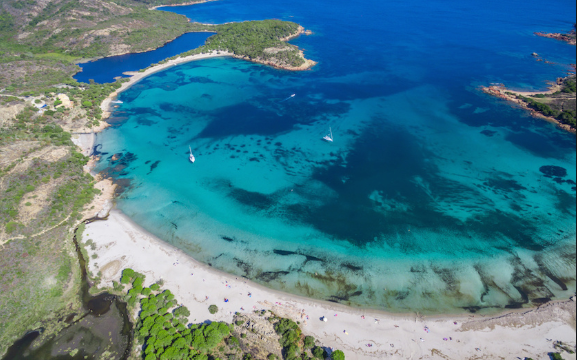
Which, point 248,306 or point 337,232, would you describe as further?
point 337,232

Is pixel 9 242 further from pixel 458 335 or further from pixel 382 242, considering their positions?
pixel 458 335

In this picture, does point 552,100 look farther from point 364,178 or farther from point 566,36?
point 566,36

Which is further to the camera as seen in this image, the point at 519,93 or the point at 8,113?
the point at 519,93

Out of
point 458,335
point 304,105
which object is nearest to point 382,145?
point 304,105

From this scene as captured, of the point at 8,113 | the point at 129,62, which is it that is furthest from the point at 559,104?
the point at 129,62

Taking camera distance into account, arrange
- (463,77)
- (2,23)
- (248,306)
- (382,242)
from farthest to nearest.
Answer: (2,23)
(463,77)
(382,242)
(248,306)

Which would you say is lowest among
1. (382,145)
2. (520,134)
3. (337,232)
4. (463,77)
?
(337,232)

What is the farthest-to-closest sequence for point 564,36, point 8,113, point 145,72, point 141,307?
1. point 564,36
2. point 145,72
3. point 8,113
4. point 141,307

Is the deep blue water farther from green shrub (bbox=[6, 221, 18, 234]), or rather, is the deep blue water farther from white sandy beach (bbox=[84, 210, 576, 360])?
white sandy beach (bbox=[84, 210, 576, 360])
